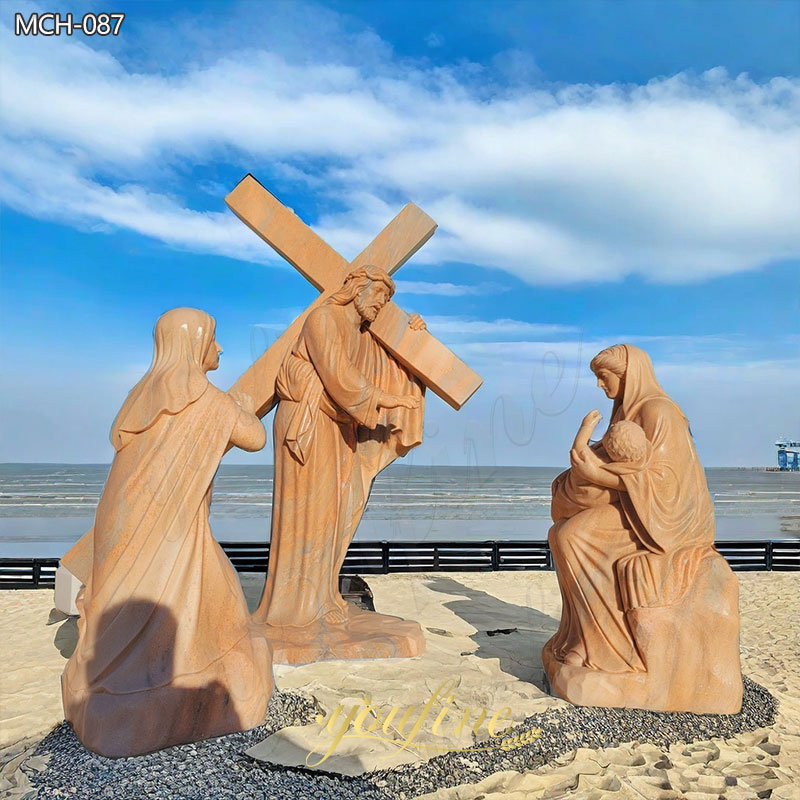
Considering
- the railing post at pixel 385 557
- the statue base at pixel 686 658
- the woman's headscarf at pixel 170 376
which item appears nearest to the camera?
the woman's headscarf at pixel 170 376

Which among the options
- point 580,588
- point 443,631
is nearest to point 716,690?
point 580,588

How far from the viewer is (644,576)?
14.7 feet

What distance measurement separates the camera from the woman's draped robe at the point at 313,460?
5.50 meters

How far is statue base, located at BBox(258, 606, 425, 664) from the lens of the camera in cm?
525

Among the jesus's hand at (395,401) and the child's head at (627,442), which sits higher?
the jesus's hand at (395,401)

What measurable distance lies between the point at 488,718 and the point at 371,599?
11.6ft

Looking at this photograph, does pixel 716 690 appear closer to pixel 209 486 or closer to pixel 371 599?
pixel 209 486

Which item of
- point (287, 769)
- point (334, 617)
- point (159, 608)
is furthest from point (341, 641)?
point (159, 608)

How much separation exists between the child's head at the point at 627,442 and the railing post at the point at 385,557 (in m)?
6.00

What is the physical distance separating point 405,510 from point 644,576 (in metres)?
21.8

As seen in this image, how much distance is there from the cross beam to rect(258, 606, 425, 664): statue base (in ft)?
6.11

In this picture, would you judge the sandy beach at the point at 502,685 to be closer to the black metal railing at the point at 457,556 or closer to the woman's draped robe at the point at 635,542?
the woman's draped robe at the point at 635,542

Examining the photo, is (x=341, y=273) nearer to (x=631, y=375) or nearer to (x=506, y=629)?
(x=631, y=375)

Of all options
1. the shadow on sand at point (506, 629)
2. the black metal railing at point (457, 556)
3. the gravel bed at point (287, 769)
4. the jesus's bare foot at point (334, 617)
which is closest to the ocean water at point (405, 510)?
the black metal railing at point (457, 556)
